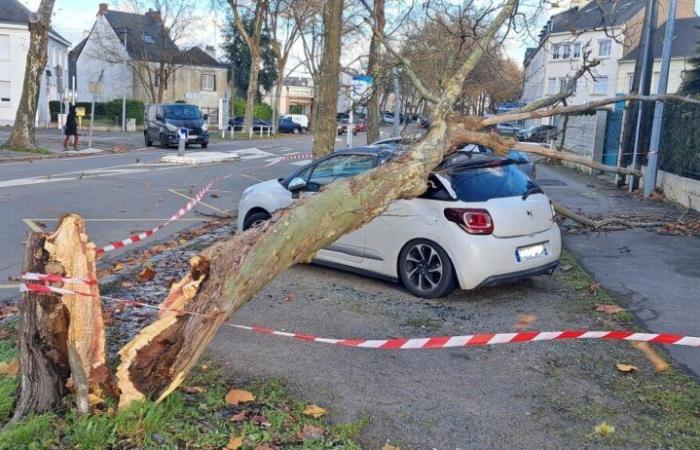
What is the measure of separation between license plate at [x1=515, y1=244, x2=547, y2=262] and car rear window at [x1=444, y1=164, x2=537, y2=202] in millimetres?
568

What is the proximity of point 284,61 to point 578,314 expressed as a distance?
53566mm

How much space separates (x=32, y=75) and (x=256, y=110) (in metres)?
46.6

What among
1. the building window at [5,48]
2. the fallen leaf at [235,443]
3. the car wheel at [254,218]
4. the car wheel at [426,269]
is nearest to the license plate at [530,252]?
the car wheel at [426,269]

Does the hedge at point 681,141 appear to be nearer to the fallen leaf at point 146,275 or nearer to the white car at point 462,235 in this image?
the white car at point 462,235

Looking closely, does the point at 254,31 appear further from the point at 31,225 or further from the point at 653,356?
the point at 653,356

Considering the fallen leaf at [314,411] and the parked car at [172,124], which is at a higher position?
the parked car at [172,124]

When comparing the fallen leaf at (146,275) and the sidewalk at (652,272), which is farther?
the fallen leaf at (146,275)

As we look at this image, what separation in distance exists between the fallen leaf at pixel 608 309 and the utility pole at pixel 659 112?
10.1 metres

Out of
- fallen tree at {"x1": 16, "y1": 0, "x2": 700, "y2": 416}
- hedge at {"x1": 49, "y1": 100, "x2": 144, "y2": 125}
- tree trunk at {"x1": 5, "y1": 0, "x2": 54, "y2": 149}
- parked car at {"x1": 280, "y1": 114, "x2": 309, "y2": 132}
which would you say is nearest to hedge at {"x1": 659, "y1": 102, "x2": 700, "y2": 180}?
fallen tree at {"x1": 16, "y1": 0, "x2": 700, "y2": 416}

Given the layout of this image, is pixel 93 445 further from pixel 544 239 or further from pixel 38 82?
pixel 38 82

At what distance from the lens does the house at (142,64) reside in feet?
185

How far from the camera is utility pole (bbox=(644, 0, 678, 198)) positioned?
15.8 m

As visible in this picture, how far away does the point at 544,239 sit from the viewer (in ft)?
24.0

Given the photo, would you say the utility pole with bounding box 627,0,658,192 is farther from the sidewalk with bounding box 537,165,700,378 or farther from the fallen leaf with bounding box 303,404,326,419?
the fallen leaf with bounding box 303,404,326,419
